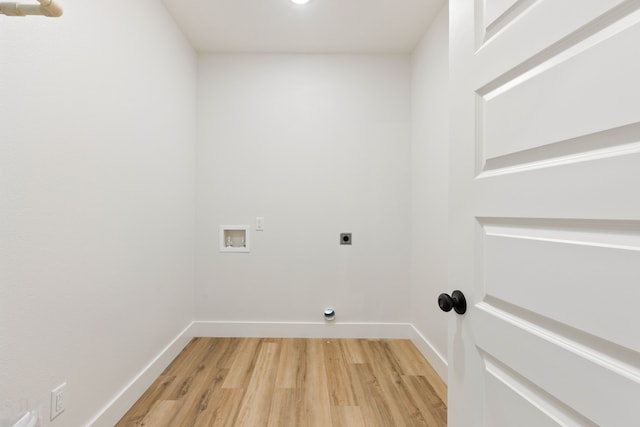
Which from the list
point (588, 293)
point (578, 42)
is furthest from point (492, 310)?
point (578, 42)

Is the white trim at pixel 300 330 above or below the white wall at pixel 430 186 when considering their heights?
below

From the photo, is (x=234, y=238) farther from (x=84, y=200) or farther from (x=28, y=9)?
(x=28, y=9)

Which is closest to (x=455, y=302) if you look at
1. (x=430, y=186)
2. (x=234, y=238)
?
(x=430, y=186)

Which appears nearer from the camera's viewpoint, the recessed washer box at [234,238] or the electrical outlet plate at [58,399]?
the electrical outlet plate at [58,399]

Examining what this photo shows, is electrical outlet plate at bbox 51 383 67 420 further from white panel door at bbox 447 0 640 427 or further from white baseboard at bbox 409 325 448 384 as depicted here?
white baseboard at bbox 409 325 448 384

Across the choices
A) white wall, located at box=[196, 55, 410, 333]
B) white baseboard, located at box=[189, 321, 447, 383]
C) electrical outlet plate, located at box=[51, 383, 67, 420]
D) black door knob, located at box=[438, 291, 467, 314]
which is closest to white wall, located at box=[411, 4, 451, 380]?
white wall, located at box=[196, 55, 410, 333]

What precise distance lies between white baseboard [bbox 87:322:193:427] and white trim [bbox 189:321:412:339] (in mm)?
285

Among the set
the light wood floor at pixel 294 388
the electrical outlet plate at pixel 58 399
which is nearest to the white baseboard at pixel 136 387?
the light wood floor at pixel 294 388

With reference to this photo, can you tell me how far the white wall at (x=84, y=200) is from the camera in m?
1.06

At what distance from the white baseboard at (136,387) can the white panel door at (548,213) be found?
165cm

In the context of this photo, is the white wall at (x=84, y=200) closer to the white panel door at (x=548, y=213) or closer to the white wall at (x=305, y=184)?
the white wall at (x=305, y=184)

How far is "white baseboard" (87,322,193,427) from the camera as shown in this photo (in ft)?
4.90

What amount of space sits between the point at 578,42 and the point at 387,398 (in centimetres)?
192

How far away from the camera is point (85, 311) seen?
4.51ft
